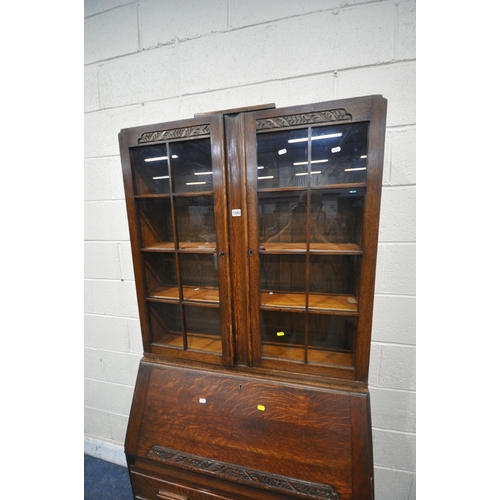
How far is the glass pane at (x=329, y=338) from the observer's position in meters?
0.81

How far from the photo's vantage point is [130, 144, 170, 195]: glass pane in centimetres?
86

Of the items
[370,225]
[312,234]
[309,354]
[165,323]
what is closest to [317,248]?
[312,234]

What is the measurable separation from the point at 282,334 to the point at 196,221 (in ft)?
1.85

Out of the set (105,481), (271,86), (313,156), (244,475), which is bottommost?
(105,481)

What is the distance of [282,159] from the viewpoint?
823mm

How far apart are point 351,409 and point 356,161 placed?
0.79 metres

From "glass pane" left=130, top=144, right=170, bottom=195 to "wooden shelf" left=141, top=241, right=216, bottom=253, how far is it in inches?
8.6

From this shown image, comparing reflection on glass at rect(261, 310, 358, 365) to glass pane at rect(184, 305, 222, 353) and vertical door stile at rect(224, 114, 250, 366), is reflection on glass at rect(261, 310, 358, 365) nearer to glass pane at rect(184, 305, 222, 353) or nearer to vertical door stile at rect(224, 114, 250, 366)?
vertical door stile at rect(224, 114, 250, 366)

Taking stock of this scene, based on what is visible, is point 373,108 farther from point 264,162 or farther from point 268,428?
point 268,428

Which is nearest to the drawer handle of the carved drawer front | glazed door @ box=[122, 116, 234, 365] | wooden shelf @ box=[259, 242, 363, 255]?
the carved drawer front

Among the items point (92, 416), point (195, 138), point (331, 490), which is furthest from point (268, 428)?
point (92, 416)

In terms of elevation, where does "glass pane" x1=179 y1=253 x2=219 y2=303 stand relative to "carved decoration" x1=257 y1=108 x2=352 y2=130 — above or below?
below

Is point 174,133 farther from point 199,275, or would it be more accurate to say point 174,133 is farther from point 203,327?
point 203,327
